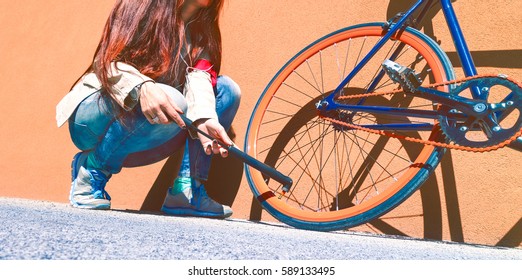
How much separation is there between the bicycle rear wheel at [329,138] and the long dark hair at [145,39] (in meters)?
0.37

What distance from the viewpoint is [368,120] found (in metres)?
1.65

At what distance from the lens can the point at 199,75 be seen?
162cm

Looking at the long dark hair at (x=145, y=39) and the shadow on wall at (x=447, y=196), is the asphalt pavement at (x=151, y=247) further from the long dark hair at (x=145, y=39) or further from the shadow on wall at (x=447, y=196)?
the long dark hair at (x=145, y=39)

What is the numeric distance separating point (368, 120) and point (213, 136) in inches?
22.6

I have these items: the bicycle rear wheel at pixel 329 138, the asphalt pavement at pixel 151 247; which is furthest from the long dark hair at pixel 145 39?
the asphalt pavement at pixel 151 247

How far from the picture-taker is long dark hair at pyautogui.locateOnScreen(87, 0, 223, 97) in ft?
4.88

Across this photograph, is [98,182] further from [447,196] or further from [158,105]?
[447,196]

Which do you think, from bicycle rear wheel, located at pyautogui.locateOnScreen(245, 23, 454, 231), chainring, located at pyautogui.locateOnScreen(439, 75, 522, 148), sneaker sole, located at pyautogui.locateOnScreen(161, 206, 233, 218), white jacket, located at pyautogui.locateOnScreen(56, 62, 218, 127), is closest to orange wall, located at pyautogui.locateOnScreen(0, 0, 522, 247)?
bicycle rear wheel, located at pyautogui.locateOnScreen(245, 23, 454, 231)

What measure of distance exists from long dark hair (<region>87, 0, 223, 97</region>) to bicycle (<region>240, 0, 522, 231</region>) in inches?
14.8

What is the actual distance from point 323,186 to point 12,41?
8.70ft

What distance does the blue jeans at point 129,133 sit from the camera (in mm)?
1538

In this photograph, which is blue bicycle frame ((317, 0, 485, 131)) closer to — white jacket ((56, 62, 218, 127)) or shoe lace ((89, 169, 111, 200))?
white jacket ((56, 62, 218, 127))
